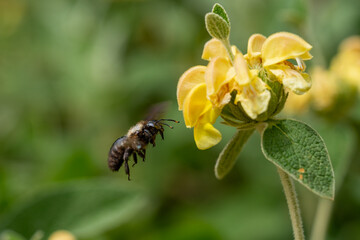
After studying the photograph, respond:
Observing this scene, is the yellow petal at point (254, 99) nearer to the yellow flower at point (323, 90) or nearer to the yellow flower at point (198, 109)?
the yellow flower at point (198, 109)

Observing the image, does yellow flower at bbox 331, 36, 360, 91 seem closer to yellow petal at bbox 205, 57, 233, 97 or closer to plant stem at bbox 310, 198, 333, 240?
plant stem at bbox 310, 198, 333, 240

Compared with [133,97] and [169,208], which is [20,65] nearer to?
[133,97]

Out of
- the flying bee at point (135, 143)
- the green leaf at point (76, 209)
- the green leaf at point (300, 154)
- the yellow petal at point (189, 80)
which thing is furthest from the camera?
the green leaf at point (76, 209)

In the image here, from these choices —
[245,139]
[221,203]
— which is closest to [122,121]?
[221,203]

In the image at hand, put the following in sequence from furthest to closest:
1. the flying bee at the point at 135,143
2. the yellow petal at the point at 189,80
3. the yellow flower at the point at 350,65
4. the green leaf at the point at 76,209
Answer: the yellow flower at the point at 350,65
the green leaf at the point at 76,209
the flying bee at the point at 135,143
the yellow petal at the point at 189,80

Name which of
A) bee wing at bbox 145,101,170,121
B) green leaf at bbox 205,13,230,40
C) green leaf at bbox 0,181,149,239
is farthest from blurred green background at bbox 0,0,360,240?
green leaf at bbox 205,13,230,40

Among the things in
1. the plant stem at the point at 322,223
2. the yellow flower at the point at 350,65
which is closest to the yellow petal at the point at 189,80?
the plant stem at the point at 322,223

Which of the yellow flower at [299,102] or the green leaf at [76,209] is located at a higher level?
the green leaf at [76,209]

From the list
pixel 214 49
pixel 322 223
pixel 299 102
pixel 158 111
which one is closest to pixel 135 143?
pixel 158 111
